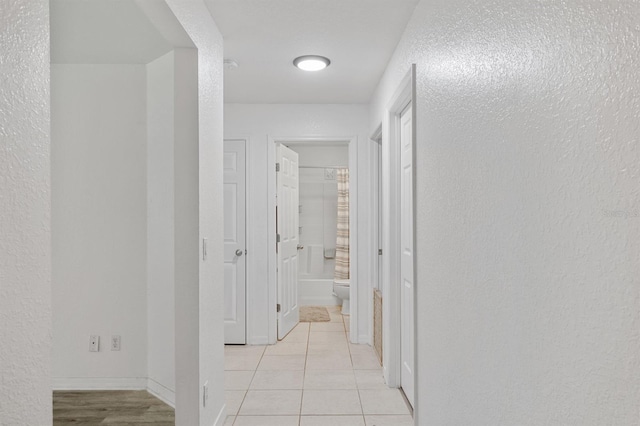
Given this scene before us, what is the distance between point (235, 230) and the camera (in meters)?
4.40

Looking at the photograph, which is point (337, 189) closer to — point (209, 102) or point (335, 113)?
point (335, 113)

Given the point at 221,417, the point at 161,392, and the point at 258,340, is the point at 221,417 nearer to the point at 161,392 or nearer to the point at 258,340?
the point at 161,392

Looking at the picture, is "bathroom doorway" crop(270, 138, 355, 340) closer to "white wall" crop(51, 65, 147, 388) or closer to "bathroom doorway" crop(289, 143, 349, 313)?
"bathroom doorway" crop(289, 143, 349, 313)

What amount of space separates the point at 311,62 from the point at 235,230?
1.93 metres

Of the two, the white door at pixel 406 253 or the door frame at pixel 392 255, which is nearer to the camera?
the white door at pixel 406 253

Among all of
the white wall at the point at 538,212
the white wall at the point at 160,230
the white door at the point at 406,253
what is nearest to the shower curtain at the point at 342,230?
the white door at the point at 406,253

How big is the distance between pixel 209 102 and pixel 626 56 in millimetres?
2037

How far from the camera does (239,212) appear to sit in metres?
4.40

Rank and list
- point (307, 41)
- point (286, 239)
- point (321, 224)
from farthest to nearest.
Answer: point (321, 224) < point (286, 239) < point (307, 41)

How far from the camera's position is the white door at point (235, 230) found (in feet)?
14.4

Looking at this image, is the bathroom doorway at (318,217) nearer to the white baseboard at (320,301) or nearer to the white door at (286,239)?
the white baseboard at (320,301)

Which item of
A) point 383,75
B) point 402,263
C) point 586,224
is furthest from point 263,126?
point 586,224

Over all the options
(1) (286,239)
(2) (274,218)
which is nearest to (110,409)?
(2) (274,218)

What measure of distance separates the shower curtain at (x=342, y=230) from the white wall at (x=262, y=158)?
1.36 m
